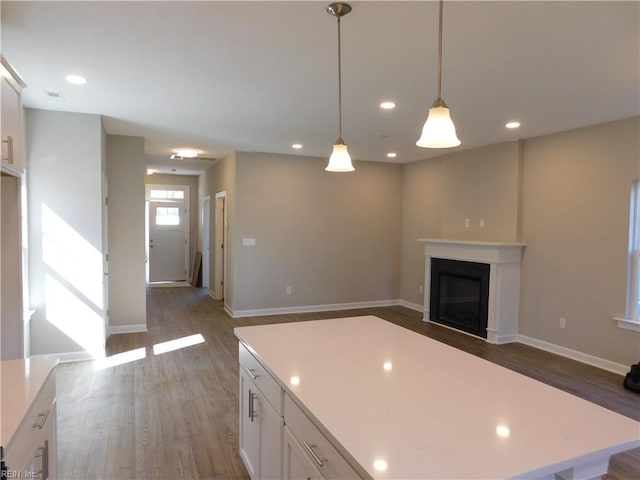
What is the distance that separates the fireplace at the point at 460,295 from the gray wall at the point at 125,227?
4250 mm

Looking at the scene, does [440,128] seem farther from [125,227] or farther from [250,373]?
[125,227]

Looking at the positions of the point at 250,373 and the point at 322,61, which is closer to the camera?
the point at 250,373

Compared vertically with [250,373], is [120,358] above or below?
below

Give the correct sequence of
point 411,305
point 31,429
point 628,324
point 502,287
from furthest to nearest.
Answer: point 411,305 → point 502,287 → point 628,324 → point 31,429

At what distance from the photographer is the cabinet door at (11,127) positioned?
2090 mm

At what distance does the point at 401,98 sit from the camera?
3.60m

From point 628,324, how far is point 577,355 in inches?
27.4

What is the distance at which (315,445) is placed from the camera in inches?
52.4

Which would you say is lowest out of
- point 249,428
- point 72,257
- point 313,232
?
point 249,428

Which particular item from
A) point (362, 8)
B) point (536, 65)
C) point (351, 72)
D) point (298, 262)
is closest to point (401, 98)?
point (351, 72)

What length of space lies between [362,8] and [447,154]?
462 cm

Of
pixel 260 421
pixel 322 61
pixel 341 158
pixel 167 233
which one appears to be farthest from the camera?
pixel 167 233

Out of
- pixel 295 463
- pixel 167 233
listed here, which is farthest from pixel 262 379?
pixel 167 233

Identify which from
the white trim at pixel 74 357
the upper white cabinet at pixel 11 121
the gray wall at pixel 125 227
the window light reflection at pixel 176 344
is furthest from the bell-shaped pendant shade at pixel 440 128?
the gray wall at pixel 125 227
